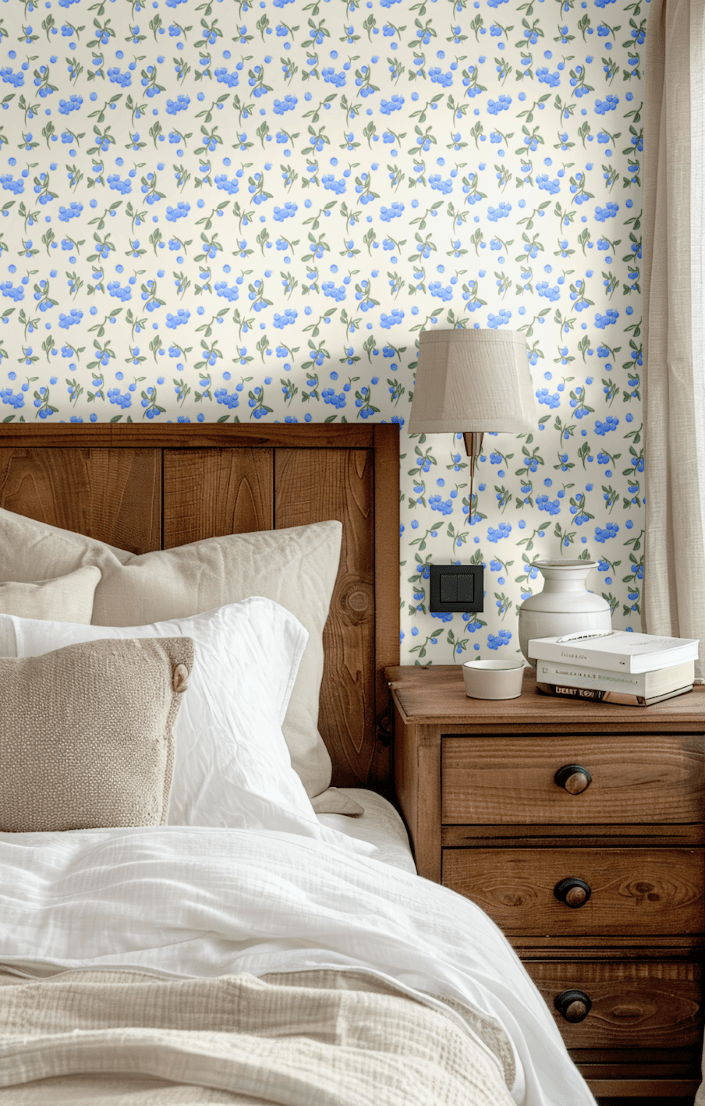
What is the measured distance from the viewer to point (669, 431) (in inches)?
72.6

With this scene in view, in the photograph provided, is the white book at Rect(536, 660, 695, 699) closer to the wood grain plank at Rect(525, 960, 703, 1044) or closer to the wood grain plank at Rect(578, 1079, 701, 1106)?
the wood grain plank at Rect(525, 960, 703, 1044)

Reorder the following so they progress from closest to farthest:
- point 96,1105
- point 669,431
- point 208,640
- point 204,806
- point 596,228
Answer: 1. point 96,1105
2. point 204,806
3. point 208,640
4. point 669,431
5. point 596,228

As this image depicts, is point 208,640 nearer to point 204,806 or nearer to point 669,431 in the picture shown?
point 204,806

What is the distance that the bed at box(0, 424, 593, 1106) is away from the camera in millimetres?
759

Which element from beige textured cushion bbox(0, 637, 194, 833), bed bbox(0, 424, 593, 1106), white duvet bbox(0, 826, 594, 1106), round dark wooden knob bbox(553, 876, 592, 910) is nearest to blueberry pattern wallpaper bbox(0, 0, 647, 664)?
bed bbox(0, 424, 593, 1106)

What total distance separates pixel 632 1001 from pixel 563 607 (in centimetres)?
73

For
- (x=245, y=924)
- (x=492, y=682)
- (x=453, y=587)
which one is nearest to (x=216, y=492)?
(x=453, y=587)

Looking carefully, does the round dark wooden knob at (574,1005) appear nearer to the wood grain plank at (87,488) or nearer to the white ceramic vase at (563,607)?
the white ceramic vase at (563,607)

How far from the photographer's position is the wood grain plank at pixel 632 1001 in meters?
1.51

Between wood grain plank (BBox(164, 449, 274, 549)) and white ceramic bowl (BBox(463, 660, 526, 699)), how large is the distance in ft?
1.96

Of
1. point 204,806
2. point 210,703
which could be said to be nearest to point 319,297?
point 210,703

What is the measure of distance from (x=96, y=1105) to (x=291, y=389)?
4.98 ft

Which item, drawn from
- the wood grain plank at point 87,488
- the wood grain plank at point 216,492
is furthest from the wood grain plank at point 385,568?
the wood grain plank at point 87,488

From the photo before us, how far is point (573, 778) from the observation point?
1471mm
